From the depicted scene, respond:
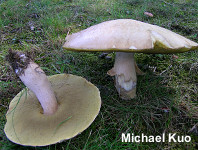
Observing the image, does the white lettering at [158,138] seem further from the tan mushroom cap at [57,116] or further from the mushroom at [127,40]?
the mushroom at [127,40]

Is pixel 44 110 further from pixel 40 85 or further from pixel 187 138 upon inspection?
pixel 187 138

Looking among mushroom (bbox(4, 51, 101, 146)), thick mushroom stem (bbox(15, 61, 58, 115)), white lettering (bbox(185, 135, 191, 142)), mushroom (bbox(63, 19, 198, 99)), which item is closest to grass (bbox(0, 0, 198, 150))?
white lettering (bbox(185, 135, 191, 142))

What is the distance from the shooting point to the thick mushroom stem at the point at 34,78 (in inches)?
45.3

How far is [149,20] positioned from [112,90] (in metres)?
2.12

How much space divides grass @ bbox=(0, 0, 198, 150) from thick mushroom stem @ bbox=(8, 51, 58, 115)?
1.15ft

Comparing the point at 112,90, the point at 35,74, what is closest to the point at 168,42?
the point at 112,90

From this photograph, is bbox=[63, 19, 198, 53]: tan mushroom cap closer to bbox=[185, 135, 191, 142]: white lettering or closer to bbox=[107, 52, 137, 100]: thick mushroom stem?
bbox=[107, 52, 137, 100]: thick mushroom stem

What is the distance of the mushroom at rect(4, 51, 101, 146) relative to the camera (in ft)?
3.69

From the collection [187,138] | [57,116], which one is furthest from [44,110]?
[187,138]

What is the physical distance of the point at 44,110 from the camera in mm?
1329

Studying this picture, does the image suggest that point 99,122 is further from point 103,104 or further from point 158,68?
point 158,68

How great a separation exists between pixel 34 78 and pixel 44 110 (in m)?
0.32

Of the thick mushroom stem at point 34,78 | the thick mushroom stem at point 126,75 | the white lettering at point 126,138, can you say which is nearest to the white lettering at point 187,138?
the white lettering at point 126,138

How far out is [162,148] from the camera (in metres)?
1.23
